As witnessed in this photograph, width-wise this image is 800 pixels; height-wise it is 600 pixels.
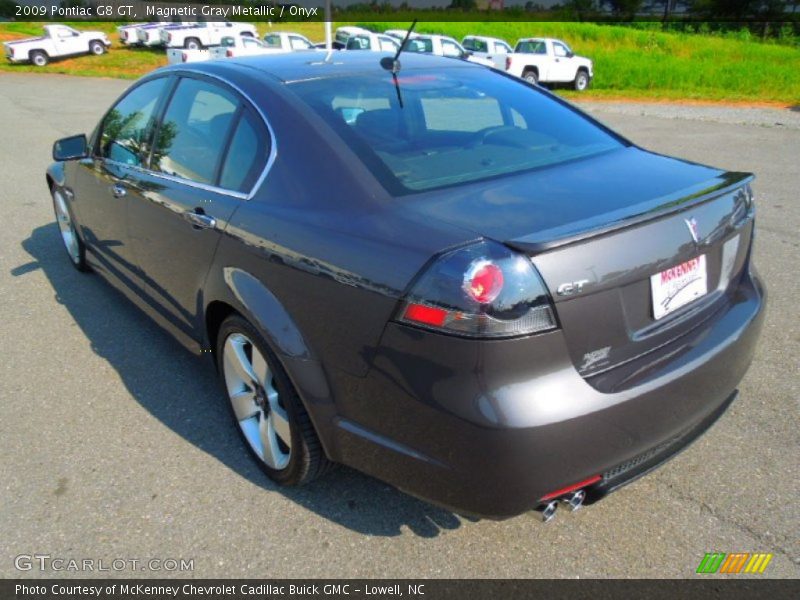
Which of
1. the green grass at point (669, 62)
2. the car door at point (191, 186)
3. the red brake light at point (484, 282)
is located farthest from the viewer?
the green grass at point (669, 62)

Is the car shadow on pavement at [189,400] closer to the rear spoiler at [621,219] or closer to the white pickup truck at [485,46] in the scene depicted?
the rear spoiler at [621,219]

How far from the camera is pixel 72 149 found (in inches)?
177

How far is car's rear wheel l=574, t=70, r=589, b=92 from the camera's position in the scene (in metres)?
23.5

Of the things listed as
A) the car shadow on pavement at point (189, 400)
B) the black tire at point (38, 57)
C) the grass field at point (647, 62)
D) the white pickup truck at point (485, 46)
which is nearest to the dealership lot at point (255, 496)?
the car shadow on pavement at point (189, 400)

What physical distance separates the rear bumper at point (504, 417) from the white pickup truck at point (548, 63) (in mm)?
21393

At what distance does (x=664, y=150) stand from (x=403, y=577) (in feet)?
32.2

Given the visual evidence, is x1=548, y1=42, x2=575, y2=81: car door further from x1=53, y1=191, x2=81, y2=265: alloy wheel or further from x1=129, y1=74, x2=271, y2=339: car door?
x1=129, y1=74, x2=271, y2=339: car door

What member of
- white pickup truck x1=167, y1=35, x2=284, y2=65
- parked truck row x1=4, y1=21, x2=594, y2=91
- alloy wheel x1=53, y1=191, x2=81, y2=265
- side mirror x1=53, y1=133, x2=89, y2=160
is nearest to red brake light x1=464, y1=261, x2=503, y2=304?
side mirror x1=53, y1=133, x2=89, y2=160

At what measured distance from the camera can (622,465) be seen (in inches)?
85.7

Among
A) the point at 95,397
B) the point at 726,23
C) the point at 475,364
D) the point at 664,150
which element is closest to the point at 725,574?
the point at 475,364

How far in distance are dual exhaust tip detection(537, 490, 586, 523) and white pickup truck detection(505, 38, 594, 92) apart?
21526mm

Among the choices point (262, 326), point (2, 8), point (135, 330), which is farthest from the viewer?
point (2, 8)

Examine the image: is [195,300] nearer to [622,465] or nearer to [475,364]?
[475,364]

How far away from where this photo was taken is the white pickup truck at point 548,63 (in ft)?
73.9
